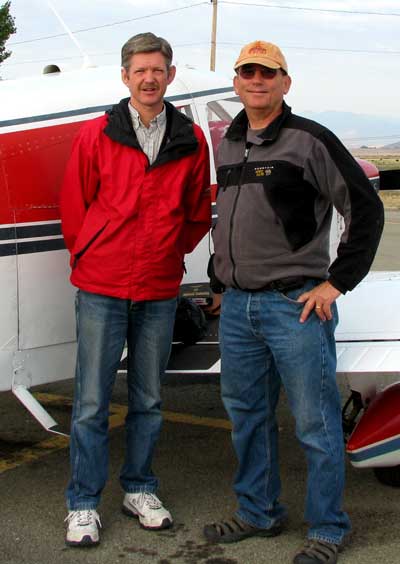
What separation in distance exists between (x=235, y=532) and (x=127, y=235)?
1384 millimetres

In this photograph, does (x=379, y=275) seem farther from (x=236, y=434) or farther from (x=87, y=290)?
(x=87, y=290)

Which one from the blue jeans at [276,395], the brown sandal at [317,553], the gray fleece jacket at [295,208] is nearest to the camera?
the gray fleece jacket at [295,208]

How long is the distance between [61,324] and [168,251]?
73cm

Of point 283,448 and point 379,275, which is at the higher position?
point 379,275

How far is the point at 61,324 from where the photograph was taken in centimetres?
396

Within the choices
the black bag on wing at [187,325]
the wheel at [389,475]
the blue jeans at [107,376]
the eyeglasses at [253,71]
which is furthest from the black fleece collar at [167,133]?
the wheel at [389,475]

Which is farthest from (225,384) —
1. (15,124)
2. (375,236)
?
(15,124)

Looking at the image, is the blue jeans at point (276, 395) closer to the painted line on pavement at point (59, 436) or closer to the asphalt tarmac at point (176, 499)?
the asphalt tarmac at point (176, 499)

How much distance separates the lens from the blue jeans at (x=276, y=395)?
330 cm

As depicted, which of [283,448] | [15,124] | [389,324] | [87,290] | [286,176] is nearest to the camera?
[286,176]

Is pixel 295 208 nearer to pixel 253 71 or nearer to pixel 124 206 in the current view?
pixel 253 71

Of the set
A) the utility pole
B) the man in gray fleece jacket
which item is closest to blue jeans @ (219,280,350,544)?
the man in gray fleece jacket

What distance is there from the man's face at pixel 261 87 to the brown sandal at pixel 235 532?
1789 millimetres

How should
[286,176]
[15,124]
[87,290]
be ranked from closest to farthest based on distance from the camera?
[286,176] < [87,290] < [15,124]
